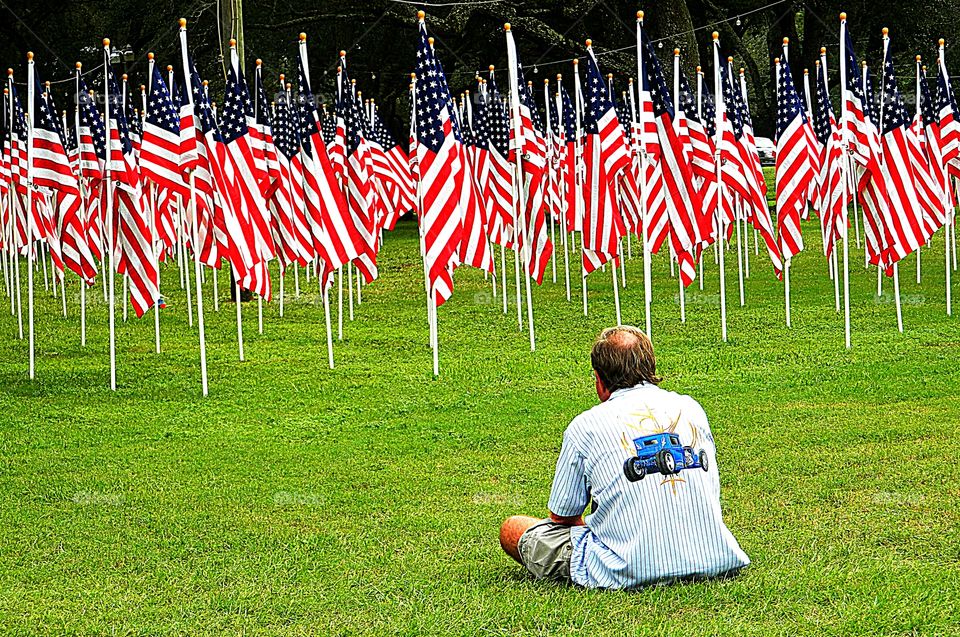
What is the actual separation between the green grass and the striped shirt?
5.4 inches

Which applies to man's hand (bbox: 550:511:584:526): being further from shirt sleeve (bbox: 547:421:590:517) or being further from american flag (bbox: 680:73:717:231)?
american flag (bbox: 680:73:717:231)

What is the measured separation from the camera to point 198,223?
13016 mm

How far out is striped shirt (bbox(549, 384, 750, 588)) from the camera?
5.46 meters

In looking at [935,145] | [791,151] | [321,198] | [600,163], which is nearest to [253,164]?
[321,198]

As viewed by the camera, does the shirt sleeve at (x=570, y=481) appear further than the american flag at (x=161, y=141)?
No

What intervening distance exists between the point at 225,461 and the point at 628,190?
8841 mm

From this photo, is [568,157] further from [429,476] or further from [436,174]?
[429,476]

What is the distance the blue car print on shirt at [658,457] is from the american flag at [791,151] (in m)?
9.20

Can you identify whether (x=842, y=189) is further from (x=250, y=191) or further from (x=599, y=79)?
(x=250, y=191)

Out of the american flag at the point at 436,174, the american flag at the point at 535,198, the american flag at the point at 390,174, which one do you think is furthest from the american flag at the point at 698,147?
the american flag at the point at 390,174

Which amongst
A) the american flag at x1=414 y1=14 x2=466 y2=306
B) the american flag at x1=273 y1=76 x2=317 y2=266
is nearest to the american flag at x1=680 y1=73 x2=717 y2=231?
the american flag at x1=414 y1=14 x2=466 y2=306

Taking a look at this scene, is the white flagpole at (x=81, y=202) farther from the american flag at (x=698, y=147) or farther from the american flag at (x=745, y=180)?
the american flag at (x=745, y=180)

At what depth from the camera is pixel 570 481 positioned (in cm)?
565

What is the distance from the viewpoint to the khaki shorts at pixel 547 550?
5797 mm
